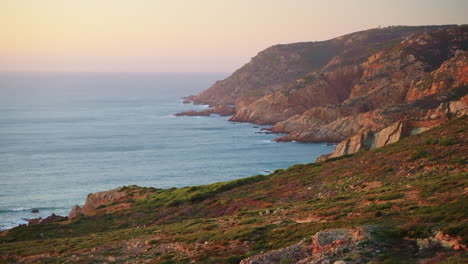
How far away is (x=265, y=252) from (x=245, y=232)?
3.22 meters

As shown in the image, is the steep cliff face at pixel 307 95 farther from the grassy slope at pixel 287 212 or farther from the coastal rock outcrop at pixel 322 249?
the coastal rock outcrop at pixel 322 249

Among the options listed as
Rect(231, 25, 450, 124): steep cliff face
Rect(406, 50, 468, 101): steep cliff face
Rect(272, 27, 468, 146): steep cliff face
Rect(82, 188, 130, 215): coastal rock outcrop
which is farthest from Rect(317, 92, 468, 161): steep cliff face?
Rect(231, 25, 450, 124): steep cliff face

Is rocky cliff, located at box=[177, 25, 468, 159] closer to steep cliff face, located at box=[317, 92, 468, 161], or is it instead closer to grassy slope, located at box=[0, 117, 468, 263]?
steep cliff face, located at box=[317, 92, 468, 161]

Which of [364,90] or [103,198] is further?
[364,90]

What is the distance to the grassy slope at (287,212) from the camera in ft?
65.5

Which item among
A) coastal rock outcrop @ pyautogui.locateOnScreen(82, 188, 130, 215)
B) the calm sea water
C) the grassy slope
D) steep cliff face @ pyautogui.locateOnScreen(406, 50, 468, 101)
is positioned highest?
steep cliff face @ pyautogui.locateOnScreen(406, 50, 468, 101)

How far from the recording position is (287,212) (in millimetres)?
27391

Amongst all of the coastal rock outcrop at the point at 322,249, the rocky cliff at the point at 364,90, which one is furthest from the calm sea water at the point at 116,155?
the coastal rock outcrop at the point at 322,249

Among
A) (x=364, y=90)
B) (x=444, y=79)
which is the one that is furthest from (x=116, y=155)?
(x=444, y=79)

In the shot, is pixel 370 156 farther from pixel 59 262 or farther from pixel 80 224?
pixel 59 262

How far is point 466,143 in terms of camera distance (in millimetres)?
35062

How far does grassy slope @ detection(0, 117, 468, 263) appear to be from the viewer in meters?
20.0

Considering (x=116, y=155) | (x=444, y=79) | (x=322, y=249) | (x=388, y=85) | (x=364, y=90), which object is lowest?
(x=116, y=155)

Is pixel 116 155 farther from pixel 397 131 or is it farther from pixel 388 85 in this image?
pixel 388 85
